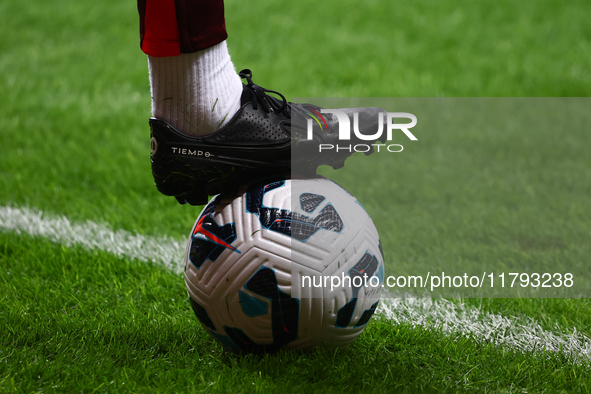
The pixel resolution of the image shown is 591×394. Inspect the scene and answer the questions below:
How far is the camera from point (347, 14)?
9.35m

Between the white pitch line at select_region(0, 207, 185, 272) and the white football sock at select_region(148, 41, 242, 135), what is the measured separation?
1287 mm

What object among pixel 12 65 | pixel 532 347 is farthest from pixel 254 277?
pixel 12 65

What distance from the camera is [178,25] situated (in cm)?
223

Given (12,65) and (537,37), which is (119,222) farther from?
(537,37)

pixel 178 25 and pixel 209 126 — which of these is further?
pixel 209 126

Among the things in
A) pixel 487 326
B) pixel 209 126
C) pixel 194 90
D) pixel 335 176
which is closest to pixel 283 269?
pixel 209 126

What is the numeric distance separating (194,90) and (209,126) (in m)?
0.15

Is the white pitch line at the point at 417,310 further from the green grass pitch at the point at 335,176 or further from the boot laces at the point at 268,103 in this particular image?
the boot laces at the point at 268,103

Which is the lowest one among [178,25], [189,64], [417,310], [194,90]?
[417,310]

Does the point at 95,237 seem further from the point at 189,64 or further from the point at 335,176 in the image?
the point at 335,176

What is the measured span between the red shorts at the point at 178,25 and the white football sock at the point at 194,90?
0.21 ft

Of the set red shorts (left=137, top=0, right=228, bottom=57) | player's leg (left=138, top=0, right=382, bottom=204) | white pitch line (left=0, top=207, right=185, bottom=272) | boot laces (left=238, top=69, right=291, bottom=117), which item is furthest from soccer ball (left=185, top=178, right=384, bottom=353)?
white pitch line (left=0, top=207, right=185, bottom=272)

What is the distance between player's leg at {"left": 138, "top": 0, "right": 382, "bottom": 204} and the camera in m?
2.33

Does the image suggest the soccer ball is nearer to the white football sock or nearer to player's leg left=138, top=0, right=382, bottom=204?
player's leg left=138, top=0, right=382, bottom=204
